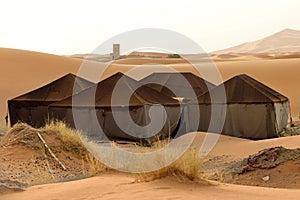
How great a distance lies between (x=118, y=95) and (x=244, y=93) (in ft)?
17.3

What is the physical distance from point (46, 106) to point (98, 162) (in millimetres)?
13063

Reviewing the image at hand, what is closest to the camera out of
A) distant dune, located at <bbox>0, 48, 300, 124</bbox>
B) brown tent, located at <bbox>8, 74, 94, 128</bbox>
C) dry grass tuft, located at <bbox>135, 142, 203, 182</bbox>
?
dry grass tuft, located at <bbox>135, 142, 203, 182</bbox>

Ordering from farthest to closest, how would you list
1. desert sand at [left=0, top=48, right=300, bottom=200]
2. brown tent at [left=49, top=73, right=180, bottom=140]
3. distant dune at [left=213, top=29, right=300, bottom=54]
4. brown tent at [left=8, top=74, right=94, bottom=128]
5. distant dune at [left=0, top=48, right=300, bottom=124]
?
1. distant dune at [left=213, top=29, right=300, bottom=54]
2. distant dune at [left=0, top=48, right=300, bottom=124]
3. brown tent at [left=8, top=74, right=94, bottom=128]
4. brown tent at [left=49, top=73, right=180, bottom=140]
5. desert sand at [left=0, top=48, right=300, bottom=200]

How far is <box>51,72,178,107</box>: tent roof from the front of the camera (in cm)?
2069

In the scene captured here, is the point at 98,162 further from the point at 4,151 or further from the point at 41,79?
the point at 41,79

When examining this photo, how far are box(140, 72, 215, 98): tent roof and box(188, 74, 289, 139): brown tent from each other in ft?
Answer: 17.2

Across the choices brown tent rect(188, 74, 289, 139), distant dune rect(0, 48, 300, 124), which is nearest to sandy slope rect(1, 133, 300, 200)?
brown tent rect(188, 74, 289, 139)

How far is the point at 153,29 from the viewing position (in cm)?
1825

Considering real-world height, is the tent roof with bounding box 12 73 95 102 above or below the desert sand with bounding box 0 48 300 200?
above

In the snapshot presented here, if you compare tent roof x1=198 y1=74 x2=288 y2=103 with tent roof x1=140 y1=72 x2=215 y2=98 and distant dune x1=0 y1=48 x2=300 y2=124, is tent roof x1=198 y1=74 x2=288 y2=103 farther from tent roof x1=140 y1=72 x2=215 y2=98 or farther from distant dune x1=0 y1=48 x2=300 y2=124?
distant dune x1=0 y1=48 x2=300 y2=124

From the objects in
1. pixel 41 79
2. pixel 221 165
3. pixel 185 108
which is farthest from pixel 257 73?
pixel 221 165

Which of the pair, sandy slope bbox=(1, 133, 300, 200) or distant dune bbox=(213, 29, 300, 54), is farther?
distant dune bbox=(213, 29, 300, 54)

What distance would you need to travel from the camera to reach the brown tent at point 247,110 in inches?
813

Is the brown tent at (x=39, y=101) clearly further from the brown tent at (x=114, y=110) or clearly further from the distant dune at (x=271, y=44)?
the distant dune at (x=271, y=44)
